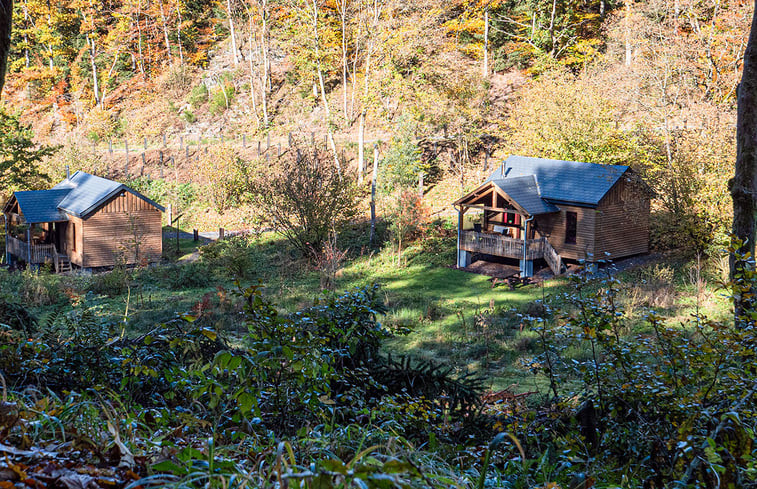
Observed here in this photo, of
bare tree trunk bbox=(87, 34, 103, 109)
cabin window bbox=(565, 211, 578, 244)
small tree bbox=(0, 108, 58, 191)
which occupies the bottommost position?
cabin window bbox=(565, 211, 578, 244)

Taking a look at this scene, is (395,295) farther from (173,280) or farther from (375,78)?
(375,78)

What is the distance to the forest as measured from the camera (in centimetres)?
334

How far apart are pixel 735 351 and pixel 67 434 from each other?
429 cm

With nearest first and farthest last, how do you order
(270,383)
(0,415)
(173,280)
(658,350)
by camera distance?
1. (0,415)
2. (270,383)
3. (658,350)
4. (173,280)

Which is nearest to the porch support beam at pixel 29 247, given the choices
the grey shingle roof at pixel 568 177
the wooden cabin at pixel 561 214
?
the wooden cabin at pixel 561 214

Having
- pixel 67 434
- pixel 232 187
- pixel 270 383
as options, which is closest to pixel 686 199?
pixel 270 383

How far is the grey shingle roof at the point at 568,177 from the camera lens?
2483 centimetres

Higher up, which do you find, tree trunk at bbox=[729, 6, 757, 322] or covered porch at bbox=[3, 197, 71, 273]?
tree trunk at bbox=[729, 6, 757, 322]

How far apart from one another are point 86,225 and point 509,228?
18.7 m

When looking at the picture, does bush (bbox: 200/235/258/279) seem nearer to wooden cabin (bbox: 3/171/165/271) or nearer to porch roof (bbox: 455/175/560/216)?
wooden cabin (bbox: 3/171/165/271)

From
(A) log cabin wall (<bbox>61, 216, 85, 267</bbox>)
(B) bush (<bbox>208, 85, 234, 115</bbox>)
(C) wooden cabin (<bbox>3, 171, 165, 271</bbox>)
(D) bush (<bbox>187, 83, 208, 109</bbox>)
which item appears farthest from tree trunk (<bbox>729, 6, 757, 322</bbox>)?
(D) bush (<bbox>187, 83, 208, 109</bbox>)

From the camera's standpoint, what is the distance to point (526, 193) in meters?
26.0

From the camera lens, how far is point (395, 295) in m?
21.5

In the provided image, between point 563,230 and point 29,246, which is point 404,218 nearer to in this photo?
point 563,230
